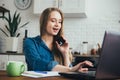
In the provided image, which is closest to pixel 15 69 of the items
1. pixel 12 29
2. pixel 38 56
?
pixel 38 56

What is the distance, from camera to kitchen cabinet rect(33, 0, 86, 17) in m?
3.96

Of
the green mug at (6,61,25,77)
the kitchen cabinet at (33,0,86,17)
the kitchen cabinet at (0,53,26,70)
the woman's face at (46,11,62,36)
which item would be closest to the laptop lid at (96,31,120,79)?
the green mug at (6,61,25,77)

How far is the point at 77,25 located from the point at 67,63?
7.78ft

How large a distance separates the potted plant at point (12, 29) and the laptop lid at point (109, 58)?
3131mm

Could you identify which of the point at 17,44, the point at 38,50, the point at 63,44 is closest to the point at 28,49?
the point at 38,50

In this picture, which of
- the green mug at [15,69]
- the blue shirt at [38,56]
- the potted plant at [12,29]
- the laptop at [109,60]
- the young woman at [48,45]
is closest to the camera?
the laptop at [109,60]

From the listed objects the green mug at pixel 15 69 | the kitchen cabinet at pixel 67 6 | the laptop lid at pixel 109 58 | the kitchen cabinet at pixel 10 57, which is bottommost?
the kitchen cabinet at pixel 10 57

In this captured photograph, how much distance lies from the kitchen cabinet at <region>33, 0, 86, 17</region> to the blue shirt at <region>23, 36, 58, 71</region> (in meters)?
2.05

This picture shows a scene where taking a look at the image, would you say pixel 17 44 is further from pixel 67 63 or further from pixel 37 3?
pixel 67 63

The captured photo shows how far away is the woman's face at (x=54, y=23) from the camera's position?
198 centimetres

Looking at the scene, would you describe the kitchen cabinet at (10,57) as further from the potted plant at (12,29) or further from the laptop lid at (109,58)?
the laptop lid at (109,58)

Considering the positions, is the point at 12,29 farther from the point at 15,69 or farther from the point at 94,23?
the point at 15,69

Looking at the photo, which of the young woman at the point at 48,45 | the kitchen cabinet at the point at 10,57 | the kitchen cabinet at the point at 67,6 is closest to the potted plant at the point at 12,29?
the kitchen cabinet at the point at 10,57

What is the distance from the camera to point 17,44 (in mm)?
4359
